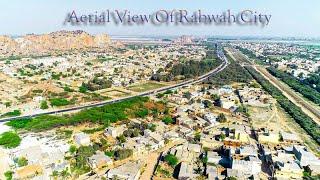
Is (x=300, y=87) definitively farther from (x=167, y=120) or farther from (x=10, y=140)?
(x=10, y=140)

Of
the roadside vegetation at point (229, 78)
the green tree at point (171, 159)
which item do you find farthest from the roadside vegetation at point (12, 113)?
the roadside vegetation at point (229, 78)

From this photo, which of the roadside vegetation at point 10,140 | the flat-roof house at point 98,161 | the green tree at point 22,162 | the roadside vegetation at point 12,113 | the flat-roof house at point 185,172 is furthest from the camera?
the roadside vegetation at point 12,113

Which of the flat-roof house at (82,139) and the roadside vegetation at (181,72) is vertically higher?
the roadside vegetation at (181,72)

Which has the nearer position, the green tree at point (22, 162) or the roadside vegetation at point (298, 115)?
the green tree at point (22, 162)

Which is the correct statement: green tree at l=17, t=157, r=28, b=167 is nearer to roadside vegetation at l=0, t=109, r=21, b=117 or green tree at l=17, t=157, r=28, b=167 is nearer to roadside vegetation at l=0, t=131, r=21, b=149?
roadside vegetation at l=0, t=131, r=21, b=149

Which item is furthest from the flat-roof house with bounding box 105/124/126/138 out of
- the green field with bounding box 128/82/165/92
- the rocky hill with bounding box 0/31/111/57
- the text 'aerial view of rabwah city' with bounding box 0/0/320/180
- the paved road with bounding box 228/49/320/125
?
the rocky hill with bounding box 0/31/111/57

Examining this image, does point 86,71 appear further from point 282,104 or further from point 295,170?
point 295,170

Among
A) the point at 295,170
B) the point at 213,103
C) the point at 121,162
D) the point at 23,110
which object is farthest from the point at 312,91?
the point at 23,110

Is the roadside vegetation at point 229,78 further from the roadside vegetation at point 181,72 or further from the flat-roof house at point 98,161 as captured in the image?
the flat-roof house at point 98,161
